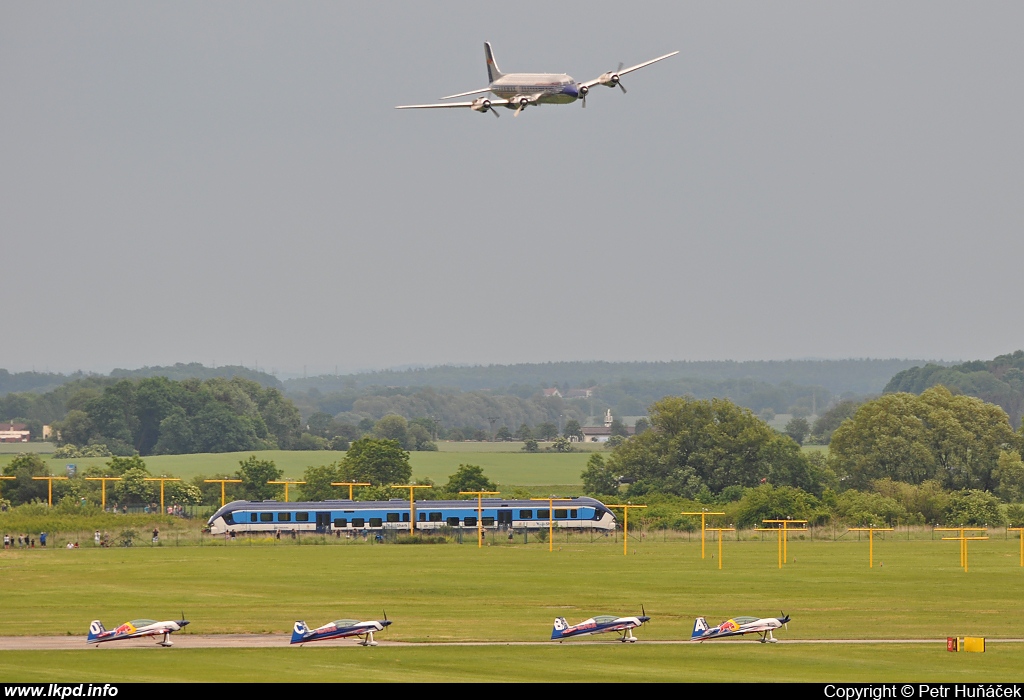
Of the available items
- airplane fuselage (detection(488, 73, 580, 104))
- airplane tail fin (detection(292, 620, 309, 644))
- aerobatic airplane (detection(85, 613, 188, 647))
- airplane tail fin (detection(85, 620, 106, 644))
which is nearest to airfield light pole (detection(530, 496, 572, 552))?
airplane fuselage (detection(488, 73, 580, 104))

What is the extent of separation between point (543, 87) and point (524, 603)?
2361cm

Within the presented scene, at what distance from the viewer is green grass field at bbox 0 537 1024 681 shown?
4881 cm

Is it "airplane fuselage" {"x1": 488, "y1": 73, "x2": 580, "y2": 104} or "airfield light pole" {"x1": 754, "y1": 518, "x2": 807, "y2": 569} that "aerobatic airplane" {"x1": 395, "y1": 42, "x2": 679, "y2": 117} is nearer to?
"airplane fuselage" {"x1": 488, "y1": 73, "x2": 580, "y2": 104}

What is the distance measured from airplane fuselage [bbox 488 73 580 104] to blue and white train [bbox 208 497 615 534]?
163 feet

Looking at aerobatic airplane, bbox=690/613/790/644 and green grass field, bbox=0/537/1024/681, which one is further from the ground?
aerobatic airplane, bbox=690/613/790/644

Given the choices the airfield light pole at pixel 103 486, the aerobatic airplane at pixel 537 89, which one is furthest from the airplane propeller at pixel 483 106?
the airfield light pole at pixel 103 486

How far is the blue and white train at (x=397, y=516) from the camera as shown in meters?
113

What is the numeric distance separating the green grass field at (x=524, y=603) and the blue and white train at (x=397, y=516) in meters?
4.93

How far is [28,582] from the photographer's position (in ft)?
255

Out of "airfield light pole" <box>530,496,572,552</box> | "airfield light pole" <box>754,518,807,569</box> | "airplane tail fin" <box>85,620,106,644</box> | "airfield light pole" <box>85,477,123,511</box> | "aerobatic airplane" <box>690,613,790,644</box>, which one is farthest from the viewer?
"airfield light pole" <box>85,477,123,511</box>

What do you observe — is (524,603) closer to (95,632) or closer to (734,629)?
(734,629)

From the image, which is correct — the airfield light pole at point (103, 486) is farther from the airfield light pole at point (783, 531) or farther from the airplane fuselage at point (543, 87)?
the airplane fuselage at point (543, 87)

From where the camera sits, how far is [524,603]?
69375 millimetres

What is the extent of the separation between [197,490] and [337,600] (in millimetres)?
71867
